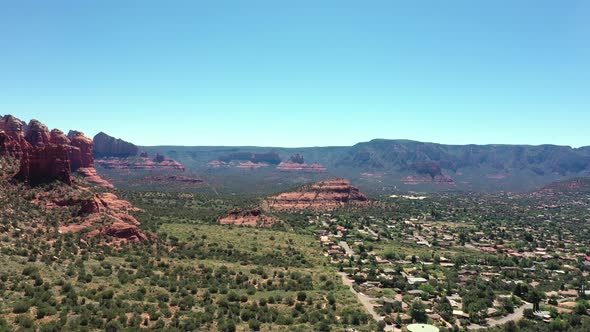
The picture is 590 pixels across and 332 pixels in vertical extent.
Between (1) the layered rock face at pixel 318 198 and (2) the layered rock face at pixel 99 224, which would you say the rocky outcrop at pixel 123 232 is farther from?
(1) the layered rock face at pixel 318 198

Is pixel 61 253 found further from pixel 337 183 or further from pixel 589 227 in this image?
pixel 589 227

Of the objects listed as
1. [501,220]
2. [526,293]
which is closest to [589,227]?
[501,220]

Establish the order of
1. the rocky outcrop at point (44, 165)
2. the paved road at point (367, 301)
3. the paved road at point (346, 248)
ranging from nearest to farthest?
the paved road at point (367, 301) < the rocky outcrop at point (44, 165) < the paved road at point (346, 248)

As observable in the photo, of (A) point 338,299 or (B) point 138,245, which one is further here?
(B) point 138,245

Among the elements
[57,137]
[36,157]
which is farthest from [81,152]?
[36,157]

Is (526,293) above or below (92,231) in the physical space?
below

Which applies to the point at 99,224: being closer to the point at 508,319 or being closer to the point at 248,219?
the point at 248,219

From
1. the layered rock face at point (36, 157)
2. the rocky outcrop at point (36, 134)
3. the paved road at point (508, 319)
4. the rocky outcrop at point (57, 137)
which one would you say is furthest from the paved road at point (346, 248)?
the rocky outcrop at point (57, 137)

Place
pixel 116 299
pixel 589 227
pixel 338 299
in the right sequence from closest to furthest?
pixel 116 299, pixel 338 299, pixel 589 227
